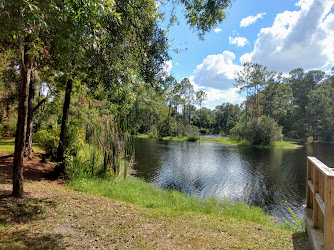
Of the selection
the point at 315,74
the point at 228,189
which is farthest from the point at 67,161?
the point at 315,74

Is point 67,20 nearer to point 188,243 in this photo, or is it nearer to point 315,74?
point 188,243

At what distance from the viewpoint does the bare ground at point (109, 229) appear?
350 cm

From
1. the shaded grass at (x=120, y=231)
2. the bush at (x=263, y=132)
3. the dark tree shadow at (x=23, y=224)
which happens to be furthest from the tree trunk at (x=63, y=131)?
the bush at (x=263, y=132)

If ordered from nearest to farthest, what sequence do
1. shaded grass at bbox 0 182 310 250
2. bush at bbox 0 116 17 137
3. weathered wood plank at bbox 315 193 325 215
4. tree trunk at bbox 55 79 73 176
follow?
weathered wood plank at bbox 315 193 325 215
shaded grass at bbox 0 182 310 250
tree trunk at bbox 55 79 73 176
bush at bbox 0 116 17 137

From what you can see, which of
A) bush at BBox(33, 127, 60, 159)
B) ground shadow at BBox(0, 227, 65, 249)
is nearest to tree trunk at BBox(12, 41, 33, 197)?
ground shadow at BBox(0, 227, 65, 249)

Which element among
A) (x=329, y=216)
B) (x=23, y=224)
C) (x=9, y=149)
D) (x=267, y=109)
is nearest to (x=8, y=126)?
(x=9, y=149)

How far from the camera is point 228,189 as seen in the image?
488 inches

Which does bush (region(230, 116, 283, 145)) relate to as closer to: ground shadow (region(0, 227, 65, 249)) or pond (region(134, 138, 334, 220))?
pond (region(134, 138, 334, 220))

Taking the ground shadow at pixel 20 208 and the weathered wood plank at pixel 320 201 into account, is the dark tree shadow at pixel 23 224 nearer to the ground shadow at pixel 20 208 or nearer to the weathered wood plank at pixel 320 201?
the ground shadow at pixel 20 208

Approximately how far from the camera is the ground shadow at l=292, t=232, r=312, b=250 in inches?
148

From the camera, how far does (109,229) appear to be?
4133 millimetres

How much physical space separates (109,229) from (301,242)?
11.8 ft

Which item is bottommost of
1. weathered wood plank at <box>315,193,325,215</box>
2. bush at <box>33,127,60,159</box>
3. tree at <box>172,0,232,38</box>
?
weathered wood plank at <box>315,193,325,215</box>

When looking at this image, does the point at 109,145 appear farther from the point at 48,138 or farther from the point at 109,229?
the point at 109,229
